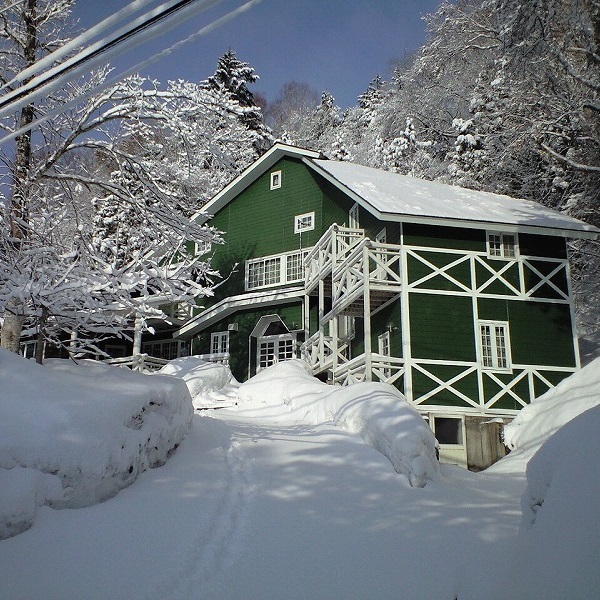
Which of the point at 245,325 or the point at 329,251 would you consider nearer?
the point at 329,251

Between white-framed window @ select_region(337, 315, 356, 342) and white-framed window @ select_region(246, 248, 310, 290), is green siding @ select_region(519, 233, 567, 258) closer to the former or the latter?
white-framed window @ select_region(337, 315, 356, 342)

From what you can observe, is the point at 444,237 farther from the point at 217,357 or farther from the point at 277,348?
the point at 217,357

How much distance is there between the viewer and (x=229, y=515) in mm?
6785

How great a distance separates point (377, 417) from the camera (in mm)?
9797

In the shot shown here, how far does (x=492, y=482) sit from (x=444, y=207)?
A: 419 inches

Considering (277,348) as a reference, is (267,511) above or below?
below

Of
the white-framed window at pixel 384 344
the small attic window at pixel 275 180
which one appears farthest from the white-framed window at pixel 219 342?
the white-framed window at pixel 384 344

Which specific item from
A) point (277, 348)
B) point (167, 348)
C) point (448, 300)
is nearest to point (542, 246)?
point (448, 300)

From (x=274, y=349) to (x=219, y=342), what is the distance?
2.71 m

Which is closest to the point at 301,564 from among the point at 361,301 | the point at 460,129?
the point at 361,301

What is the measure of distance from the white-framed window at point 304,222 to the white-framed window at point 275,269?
0.90 meters

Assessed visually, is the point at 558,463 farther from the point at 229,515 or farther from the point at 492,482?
the point at 492,482

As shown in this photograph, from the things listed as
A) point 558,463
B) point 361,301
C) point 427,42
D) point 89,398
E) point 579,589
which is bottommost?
point 579,589

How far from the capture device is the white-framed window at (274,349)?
24.2 metres
